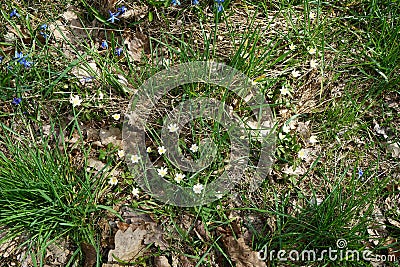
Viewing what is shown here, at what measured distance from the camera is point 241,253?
2471mm

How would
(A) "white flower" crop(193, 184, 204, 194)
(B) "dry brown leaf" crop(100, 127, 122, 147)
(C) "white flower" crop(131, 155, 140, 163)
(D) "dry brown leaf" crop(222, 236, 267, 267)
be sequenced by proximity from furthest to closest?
(B) "dry brown leaf" crop(100, 127, 122, 147), (C) "white flower" crop(131, 155, 140, 163), (A) "white flower" crop(193, 184, 204, 194), (D) "dry brown leaf" crop(222, 236, 267, 267)

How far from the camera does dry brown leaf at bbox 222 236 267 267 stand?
2443 millimetres

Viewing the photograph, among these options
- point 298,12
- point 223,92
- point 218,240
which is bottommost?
point 218,240

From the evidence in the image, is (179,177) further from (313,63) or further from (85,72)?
(313,63)

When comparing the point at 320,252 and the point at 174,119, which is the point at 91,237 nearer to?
the point at 174,119

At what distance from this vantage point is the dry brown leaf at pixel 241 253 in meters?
2.44

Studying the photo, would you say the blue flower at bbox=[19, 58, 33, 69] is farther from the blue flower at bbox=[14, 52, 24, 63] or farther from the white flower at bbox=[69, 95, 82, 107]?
the white flower at bbox=[69, 95, 82, 107]

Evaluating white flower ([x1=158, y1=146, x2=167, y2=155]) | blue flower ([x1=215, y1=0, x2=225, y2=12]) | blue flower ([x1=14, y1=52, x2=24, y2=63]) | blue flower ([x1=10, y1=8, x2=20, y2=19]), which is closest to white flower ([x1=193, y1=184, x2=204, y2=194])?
white flower ([x1=158, y1=146, x2=167, y2=155])

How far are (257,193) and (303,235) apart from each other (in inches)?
15.5

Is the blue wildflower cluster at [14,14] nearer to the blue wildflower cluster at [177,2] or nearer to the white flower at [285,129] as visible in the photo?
the blue wildflower cluster at [177,2]

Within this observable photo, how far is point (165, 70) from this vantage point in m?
2.92

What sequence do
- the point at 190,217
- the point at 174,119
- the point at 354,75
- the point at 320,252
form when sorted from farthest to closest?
1. the point at 354,75
2. the point at 174,119
3. the point at 190,217
4. the point at 320,252

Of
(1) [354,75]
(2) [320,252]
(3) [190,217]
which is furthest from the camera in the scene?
(1) [354,75]

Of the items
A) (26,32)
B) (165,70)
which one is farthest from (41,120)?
(165,70)
